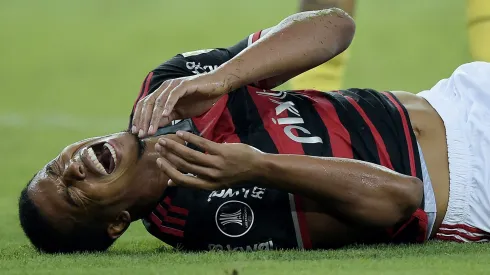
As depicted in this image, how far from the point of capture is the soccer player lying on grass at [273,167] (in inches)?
93.7

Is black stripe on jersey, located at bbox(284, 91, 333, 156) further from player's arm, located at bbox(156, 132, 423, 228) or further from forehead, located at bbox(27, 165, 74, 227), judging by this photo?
forehead, located at bbox(27, 165, 74, 227)

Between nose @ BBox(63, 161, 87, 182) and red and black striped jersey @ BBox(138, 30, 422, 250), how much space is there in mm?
227

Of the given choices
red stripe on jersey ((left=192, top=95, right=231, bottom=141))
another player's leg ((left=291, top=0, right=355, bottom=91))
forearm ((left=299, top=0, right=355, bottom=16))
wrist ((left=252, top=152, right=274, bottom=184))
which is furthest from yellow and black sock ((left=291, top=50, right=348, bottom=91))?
wrist ((left=252, top=152, right=274, bottom=184))

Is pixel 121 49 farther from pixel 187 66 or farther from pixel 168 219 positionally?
pixel 168 219

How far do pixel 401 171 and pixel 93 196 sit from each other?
2.61ft

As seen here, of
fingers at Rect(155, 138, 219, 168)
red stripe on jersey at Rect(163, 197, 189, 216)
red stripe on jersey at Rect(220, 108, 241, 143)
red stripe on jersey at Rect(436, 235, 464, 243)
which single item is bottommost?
red stripe on jersey at Rect(436, 235, 464, 243)

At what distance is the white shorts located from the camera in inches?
104

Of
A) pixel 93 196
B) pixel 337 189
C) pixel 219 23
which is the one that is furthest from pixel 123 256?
pixel 219 23

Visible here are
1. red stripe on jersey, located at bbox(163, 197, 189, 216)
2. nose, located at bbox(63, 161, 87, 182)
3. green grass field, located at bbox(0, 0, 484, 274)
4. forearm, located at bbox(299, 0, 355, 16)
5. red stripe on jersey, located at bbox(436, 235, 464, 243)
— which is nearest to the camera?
nose, located at bbox(63, 161, 87, 182)

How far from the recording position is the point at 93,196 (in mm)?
2480

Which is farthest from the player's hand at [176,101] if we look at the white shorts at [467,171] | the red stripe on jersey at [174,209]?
the white shorts at [467,171]

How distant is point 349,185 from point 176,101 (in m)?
0.46

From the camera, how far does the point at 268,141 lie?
2594 mm

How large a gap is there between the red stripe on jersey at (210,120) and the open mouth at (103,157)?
24 cm
